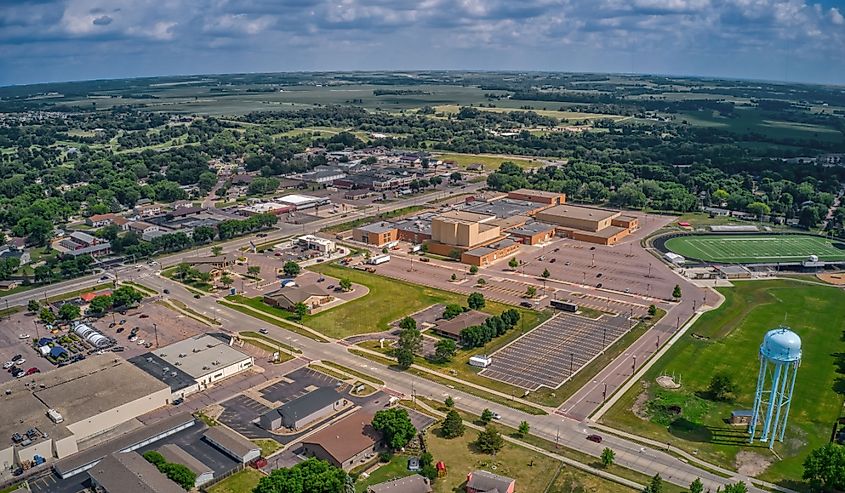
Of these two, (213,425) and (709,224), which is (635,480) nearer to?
(213,425)

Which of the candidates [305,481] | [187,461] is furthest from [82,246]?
[305,481]

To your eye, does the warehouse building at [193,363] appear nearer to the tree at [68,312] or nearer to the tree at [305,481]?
the tree at [68,312]

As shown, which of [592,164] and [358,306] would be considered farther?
[592,164]

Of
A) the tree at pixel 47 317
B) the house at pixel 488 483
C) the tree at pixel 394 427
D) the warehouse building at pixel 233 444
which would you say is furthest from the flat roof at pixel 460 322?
the tree at pixel 47 317

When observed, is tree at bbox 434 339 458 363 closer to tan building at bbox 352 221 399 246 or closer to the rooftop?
the rooftop

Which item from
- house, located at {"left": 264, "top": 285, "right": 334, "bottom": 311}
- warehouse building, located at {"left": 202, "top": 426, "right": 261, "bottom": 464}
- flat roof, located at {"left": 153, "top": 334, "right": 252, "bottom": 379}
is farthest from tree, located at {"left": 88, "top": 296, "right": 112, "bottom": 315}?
warehouse building, located at {"left": 202, "top": 426, "right": 261, "bottom": 464}

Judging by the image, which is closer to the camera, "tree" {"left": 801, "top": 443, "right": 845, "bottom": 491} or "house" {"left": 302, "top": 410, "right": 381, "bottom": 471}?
"tree" {"left": 801, "top": 443, "right": 845, "bottom": 491}

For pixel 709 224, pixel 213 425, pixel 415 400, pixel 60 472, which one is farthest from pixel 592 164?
pixel 60 472
